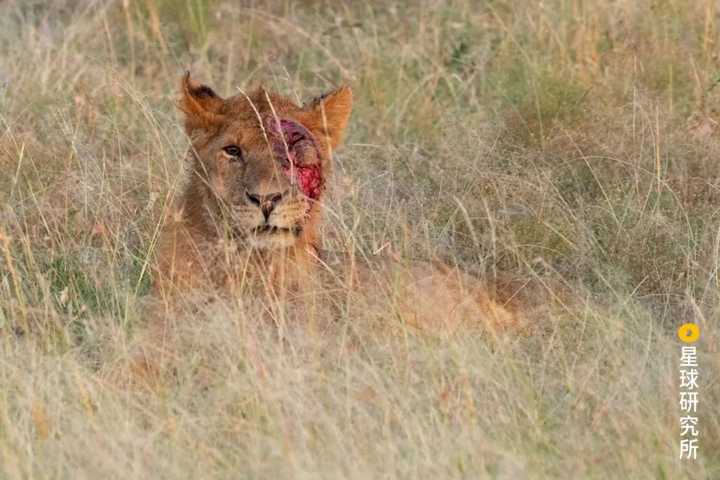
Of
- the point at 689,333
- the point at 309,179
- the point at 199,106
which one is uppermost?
the point at 199,106

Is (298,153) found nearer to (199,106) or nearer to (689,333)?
(199,106)

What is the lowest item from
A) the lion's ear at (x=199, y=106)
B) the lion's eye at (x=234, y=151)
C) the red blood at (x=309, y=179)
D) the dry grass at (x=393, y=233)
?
the dry grass at (x=393, y=233)

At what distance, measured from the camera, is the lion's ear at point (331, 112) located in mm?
5516

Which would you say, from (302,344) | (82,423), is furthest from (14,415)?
(302,344)

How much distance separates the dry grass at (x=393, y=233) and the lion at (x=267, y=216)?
0.13 m

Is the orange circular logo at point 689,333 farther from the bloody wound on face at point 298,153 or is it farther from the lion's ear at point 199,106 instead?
the lion's ear at point 199,106

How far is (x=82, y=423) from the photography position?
13.8 ft

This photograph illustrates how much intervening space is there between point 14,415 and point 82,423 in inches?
9.6

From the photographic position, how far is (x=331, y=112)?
5594 mm

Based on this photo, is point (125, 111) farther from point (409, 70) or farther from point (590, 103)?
point (590, 103)

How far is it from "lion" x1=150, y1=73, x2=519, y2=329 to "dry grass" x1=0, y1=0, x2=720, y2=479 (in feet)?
0.42
